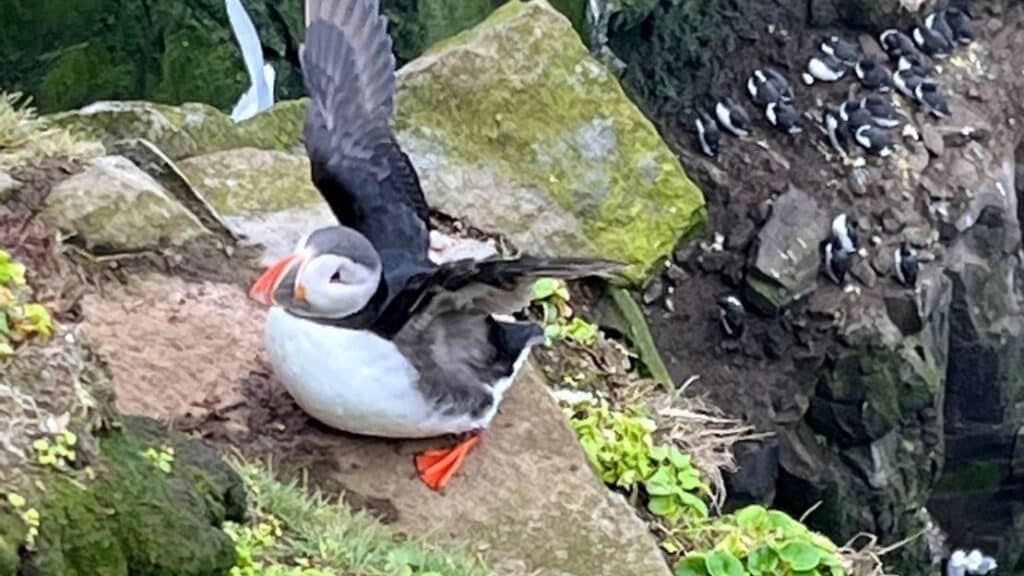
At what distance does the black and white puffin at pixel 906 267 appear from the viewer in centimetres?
1338

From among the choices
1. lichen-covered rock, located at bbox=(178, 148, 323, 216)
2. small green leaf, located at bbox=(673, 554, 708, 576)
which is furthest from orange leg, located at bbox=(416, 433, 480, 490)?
lichen-covered rock, located at bbox=(178, 148, 323, 216)

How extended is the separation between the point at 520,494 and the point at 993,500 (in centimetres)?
1101

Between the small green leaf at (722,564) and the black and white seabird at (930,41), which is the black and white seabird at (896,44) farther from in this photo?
the small green leaf at (722,564)

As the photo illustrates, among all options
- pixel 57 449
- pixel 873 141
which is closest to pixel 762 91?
pixel 873 141

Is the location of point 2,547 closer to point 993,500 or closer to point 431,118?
point 431,118

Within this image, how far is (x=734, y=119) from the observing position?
48.6 feet

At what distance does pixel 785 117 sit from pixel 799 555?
10.4 m

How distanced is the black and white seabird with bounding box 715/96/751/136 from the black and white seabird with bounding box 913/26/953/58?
190 centimetres

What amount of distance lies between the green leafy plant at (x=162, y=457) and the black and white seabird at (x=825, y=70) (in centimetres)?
1292

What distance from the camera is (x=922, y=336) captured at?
13.6 m

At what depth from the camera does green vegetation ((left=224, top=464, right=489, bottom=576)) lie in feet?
11.7

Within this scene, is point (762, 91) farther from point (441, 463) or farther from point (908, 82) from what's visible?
point (441, 463)

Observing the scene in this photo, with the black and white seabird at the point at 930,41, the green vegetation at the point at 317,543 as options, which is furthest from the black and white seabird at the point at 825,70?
the green vegetation at the point at 317,543

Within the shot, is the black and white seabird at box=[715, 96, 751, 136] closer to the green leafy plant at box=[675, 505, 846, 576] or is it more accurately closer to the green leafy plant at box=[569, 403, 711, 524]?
the green leafy plant at box=[569, 403, 711, 524]
